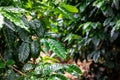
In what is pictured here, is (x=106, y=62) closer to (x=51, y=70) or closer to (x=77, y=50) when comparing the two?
(x=77, y=50)

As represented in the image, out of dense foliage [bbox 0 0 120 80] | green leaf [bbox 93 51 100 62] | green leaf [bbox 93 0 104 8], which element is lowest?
green leaf [bbox 93 51 100 62]

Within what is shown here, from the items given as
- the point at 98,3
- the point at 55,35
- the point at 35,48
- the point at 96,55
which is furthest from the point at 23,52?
the point at 55,35

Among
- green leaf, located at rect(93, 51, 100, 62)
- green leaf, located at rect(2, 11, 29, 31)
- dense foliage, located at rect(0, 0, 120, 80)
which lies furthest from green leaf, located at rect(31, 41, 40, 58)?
green leaf, located at rect(93, 51, 100, 62)

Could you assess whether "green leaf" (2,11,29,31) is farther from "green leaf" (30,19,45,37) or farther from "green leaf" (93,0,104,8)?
"green leaf" (93,0,104,8)

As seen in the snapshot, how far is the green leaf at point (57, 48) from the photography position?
1.32 m

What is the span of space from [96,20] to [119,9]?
0.35 metres

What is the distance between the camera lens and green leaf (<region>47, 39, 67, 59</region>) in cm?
132

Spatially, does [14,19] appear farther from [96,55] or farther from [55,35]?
[55,35]

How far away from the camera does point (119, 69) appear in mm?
3295

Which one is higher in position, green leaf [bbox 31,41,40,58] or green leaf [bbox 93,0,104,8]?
green leaf [bbox 93,0,104,8]

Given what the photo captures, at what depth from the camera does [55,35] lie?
3.29 metres

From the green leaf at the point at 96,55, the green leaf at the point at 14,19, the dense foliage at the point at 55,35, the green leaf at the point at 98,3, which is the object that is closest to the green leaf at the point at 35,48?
the dense foliage at the point at 55,35

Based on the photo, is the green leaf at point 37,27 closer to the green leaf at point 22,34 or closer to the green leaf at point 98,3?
the green leaf at point 22,34

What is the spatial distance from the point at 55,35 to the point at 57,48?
1940 millimetres
